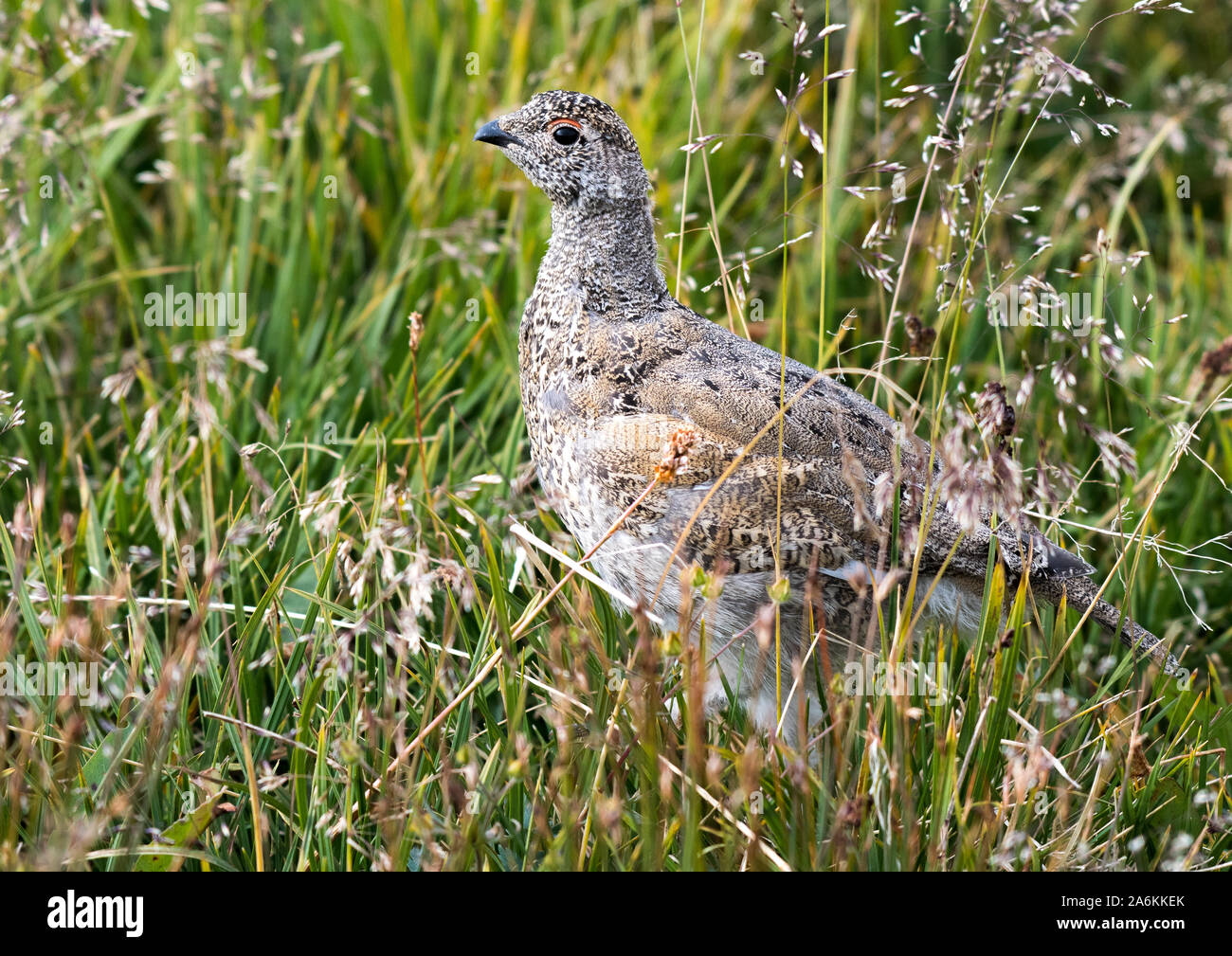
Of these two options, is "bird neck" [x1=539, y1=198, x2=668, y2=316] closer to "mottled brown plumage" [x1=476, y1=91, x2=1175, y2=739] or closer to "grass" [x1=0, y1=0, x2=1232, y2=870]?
"mottled brown plumage" [x1=476, y1=91, x2=1175, y2=739]

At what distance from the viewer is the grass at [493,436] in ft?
7.73

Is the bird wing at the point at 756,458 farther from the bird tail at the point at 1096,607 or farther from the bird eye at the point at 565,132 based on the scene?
the bird eye at the point at 565,132

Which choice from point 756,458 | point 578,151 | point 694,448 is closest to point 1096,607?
point 756,458

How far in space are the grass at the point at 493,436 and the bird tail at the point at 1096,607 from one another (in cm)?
8

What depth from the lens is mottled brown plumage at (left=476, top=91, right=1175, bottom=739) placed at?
109 inches

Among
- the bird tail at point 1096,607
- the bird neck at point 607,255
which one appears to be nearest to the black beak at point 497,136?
the bird neck at point 607,255

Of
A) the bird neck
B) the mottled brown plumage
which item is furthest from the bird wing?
the bird neck

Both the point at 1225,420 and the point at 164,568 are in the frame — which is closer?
the point at 164,568

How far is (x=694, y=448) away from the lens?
2637mm

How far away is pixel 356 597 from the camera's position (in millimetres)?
2736

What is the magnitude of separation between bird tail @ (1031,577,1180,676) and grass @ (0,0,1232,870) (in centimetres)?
8
